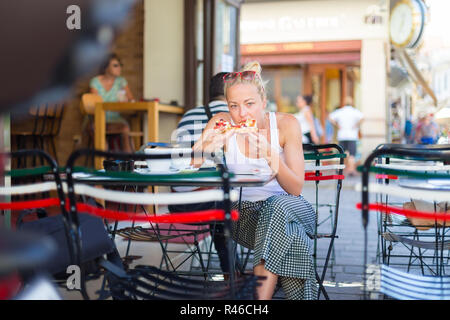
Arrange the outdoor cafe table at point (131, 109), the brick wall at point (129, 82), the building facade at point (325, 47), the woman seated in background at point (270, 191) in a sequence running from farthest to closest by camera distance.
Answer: the building facade at point (325, 47) < the brick wall at point (129, 82) < the outdoor cafe table at point (131, 109) < the woman seated in background at point (270, 191)

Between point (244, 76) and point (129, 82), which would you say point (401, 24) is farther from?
point (244, 76)

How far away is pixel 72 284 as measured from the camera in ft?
6.64

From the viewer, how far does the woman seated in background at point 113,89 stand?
663 cm

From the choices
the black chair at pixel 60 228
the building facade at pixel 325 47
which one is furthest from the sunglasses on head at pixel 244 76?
the building facade at pixel 325 47

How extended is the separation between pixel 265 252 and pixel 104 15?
1324 millimetres

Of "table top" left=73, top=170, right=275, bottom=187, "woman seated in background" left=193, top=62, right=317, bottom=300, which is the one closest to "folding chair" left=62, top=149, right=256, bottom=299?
"table top" left=73, top=170, right=275, bottom=187

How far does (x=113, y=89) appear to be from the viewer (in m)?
6.83

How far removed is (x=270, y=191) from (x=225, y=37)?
15.0ft

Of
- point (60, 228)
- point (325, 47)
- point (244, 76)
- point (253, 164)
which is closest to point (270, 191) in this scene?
point (253, 164)

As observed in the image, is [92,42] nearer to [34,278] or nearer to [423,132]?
[34,278]

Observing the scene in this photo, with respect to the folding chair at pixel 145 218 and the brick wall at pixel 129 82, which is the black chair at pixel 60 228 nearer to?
the folding chair at pixel 145 218

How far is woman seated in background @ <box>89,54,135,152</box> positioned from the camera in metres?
6.63

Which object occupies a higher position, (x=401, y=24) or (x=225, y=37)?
(x=401, y=24)
